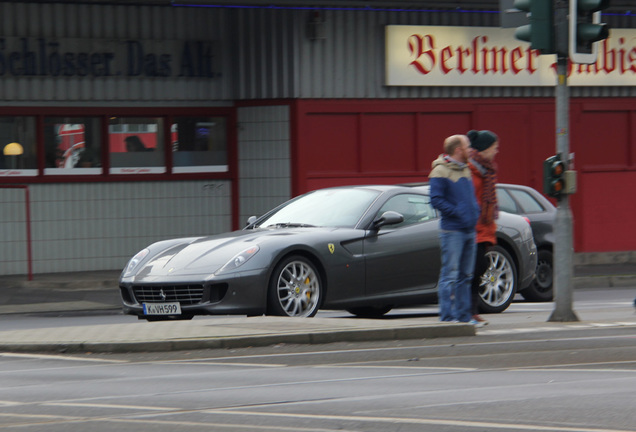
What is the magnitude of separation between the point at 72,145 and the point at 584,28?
11739 millimetres

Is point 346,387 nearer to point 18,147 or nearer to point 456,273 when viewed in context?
point 456,273

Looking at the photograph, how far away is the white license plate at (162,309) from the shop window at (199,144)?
10155 millimetres

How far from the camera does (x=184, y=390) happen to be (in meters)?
8.00

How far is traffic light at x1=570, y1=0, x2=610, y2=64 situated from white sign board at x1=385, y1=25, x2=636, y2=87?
10.6m

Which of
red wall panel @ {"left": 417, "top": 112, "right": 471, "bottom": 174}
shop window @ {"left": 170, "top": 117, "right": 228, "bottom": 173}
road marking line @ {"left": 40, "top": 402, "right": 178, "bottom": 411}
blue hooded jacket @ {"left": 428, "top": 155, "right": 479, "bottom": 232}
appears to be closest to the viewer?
road marking line @ {"left": 40, "top": 402, "right": 178, "bottom": 411}

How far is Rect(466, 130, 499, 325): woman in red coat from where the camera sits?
11.6 metres

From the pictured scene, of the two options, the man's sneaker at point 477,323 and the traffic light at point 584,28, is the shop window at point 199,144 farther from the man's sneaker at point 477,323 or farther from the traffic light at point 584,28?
the traffic light at point 584,28

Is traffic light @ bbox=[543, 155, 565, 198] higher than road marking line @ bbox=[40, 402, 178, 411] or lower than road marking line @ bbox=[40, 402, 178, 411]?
higher

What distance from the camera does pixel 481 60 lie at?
23.3m

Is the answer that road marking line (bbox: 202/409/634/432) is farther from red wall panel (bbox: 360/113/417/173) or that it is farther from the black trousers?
red wall panel (bbox: 360/113/417/173)

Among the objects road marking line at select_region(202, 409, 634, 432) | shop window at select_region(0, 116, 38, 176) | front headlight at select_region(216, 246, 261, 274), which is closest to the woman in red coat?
front headlight at select_region(216, 246, 261, 274)

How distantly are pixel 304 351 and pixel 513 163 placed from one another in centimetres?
1442

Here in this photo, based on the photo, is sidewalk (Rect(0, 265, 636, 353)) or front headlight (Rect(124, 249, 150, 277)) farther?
front headlight (Rect(124, 249, 150, 277))

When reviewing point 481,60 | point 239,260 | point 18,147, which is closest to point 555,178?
point 239,260
